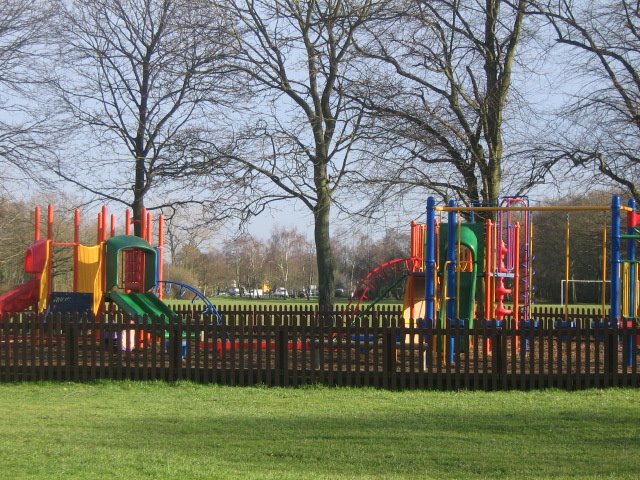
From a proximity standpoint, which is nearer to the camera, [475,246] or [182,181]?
[475,246]

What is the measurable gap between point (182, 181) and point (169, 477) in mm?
12986

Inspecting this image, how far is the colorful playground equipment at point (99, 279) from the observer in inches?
769

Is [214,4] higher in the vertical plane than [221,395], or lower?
higher

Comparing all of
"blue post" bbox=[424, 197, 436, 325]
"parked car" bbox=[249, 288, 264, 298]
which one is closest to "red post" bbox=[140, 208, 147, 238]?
"blue post" bbox=[424, 197, 436, 325]

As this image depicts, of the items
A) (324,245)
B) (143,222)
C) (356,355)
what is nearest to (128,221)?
(143,222)

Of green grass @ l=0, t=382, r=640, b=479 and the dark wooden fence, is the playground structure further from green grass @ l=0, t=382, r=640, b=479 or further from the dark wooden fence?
green grass @ l=0, t=382, r=640, b=479

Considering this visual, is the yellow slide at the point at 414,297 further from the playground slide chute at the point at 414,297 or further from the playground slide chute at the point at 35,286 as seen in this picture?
the playground slide chute at the point at 35,286

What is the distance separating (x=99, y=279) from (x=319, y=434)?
1168 cm

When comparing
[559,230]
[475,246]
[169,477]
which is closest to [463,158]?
[475,246]

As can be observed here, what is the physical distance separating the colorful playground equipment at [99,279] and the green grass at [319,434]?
6.40m

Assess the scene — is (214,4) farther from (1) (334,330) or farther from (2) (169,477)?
(2) (169,477)

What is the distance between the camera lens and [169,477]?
6801mm

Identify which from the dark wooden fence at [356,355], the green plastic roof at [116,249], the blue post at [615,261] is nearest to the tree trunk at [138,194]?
the green plastic roof at [116,249]

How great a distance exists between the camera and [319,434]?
908cm
